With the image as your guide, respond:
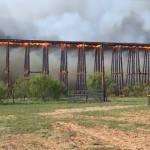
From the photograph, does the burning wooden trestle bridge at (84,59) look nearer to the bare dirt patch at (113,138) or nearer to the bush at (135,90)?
the bush at (135,90)

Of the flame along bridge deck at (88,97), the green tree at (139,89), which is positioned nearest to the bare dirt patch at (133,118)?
the flame along bridge deck at (88,97)

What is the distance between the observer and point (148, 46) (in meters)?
79.2

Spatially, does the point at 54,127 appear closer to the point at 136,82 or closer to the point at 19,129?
the point at 19,129

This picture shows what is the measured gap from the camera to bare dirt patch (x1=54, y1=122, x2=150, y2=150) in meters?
10.6

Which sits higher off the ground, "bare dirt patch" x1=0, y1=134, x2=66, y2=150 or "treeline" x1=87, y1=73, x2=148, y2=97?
"treeline" x1=87, y1=73, x2=148, y2=97

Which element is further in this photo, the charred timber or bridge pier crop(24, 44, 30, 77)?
the charred timber

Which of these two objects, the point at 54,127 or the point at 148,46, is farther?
the point at 148,46

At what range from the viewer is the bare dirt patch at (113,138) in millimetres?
10628

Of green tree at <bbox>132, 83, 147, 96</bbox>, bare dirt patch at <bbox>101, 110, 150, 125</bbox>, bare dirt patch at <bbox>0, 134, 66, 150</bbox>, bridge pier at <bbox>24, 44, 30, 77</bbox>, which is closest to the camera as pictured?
bare dirt patch at <bbox>0, 134, 66, 150</bbox>

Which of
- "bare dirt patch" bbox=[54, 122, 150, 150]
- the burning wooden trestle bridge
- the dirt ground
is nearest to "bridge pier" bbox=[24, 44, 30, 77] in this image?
the burning wooden trestle bridge

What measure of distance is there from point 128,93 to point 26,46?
22.5 meters

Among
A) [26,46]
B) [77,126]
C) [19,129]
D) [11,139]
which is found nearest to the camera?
[11,139]

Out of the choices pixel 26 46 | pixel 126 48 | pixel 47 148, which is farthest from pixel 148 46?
pixel 47 148

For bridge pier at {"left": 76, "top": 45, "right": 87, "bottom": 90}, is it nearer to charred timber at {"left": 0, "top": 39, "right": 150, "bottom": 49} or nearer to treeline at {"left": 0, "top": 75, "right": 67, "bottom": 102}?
charred timber at {"left": 0, "top": 39, "right": 150, "bottom": 49}
